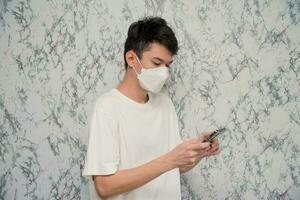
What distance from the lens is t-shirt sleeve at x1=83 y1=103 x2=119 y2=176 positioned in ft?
3.31

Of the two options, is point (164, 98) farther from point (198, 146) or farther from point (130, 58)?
point (198, 146)

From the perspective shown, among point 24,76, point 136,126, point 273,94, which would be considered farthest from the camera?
point 273,94

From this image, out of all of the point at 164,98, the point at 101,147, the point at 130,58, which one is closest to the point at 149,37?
the point at 130,58

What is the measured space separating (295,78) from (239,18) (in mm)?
394

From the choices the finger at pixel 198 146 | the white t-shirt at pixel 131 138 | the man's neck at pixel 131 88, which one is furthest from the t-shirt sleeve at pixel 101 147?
the finger at pixel 198 146

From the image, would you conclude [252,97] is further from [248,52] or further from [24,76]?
[24,76]

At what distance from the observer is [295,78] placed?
1457 mm

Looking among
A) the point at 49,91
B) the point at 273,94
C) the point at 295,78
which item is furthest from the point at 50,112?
the point at 295,78

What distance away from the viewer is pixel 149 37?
A: 1154 mm

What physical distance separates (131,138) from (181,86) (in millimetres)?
419

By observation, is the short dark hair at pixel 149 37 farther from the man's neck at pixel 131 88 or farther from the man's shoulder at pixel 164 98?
the man's shoulder at pixel 164 98

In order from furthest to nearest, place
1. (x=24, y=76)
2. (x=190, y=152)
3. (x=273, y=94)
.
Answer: (x=273, y=94) < (x=24, y=76) < (x=190, y=152)

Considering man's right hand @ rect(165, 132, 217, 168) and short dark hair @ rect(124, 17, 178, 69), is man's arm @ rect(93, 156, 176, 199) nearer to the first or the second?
man's right hand @ rect(165, 132, 217, 168)

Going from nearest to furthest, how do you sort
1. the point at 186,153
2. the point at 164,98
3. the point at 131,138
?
the point at 186,153 < the point at 131,138 < the point at 164,98
